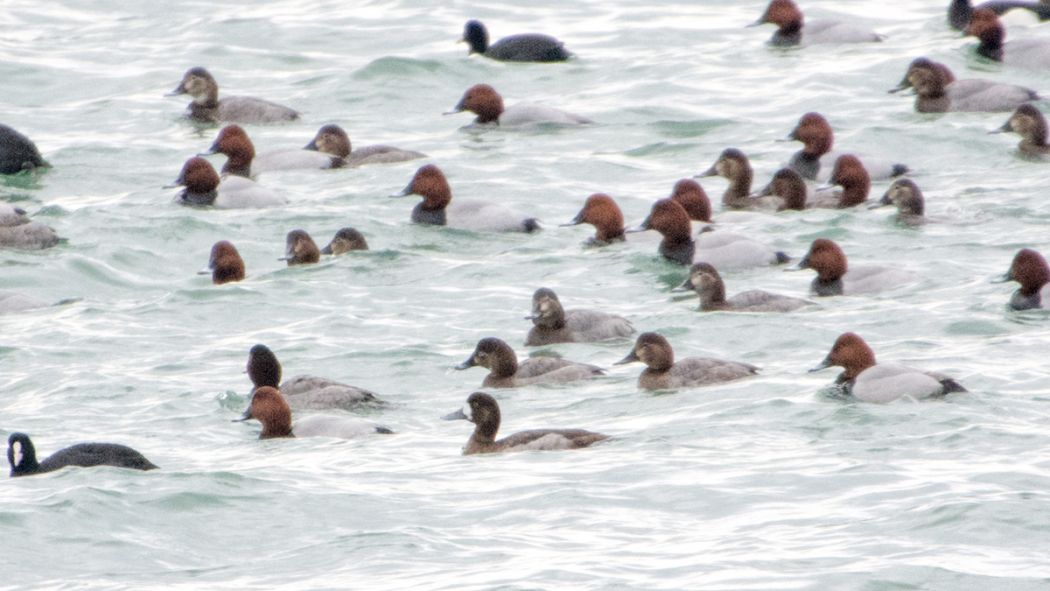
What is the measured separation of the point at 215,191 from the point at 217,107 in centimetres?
401

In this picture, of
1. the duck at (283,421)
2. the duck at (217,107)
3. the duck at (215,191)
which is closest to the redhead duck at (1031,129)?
the duck at (215,191)

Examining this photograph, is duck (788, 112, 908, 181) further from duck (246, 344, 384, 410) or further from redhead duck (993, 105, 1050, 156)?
duck (246, 344, 384, 410)

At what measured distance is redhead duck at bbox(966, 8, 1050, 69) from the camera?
82.8 ft

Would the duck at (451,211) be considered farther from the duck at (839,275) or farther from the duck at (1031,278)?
the duck at (1031,278)

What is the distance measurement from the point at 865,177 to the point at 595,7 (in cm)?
1251

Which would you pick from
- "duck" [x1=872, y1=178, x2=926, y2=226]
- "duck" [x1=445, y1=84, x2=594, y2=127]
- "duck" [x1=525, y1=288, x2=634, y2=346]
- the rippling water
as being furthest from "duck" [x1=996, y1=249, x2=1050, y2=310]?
"duck" [x1=445, y1=84, x2=594, y2=127]

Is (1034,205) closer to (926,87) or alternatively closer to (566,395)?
(926,87)

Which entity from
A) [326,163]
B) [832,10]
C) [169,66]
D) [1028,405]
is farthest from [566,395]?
[832,10]

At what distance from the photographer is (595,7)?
3156cm

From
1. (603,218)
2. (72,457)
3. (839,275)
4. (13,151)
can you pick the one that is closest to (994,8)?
(603,218)

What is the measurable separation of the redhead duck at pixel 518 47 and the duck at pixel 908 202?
859 centimetres

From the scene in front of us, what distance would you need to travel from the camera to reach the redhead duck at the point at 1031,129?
20.9 meters

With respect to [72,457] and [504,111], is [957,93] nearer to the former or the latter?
[504,111]

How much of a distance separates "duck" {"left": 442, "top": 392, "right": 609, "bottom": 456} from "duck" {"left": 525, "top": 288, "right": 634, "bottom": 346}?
2.49 m
